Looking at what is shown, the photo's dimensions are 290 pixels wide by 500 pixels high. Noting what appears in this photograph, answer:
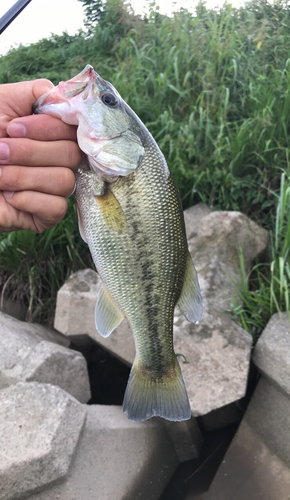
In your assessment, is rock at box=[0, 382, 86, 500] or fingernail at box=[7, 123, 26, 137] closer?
fingernail at box=[7, 123, 26, 137]

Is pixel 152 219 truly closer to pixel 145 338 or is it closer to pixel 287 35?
pixel 145 338

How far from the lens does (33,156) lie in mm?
1250

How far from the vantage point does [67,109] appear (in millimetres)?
1218

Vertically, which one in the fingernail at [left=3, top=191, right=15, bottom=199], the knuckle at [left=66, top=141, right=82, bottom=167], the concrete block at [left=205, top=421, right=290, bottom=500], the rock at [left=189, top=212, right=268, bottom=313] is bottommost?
the concrete block at [left=205, top=421, right=290, bottom=500]

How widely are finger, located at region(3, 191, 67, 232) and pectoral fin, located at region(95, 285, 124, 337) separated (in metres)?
0.33

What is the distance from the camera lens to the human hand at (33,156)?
4.01ft

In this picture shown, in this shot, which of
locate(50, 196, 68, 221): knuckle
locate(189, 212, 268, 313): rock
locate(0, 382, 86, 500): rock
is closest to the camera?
locate(50, 196, 68, 221): knuckle

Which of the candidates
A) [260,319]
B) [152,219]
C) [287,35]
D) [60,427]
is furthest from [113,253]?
[287,35]

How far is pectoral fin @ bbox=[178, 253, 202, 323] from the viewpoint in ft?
4.73

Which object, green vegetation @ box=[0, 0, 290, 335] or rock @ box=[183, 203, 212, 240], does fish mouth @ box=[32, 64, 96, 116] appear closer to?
green vegetation @ box=[0, 0, 290, 335]

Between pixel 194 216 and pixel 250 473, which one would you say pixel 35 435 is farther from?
pixel 194 216

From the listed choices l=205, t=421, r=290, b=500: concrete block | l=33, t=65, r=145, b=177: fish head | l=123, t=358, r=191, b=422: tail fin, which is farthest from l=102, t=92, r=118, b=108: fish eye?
l=205, t=421, r=290, b=500: concrete block

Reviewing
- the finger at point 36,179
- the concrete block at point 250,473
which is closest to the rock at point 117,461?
the concrete block at point 250,473

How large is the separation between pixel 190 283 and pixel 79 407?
1072mm
